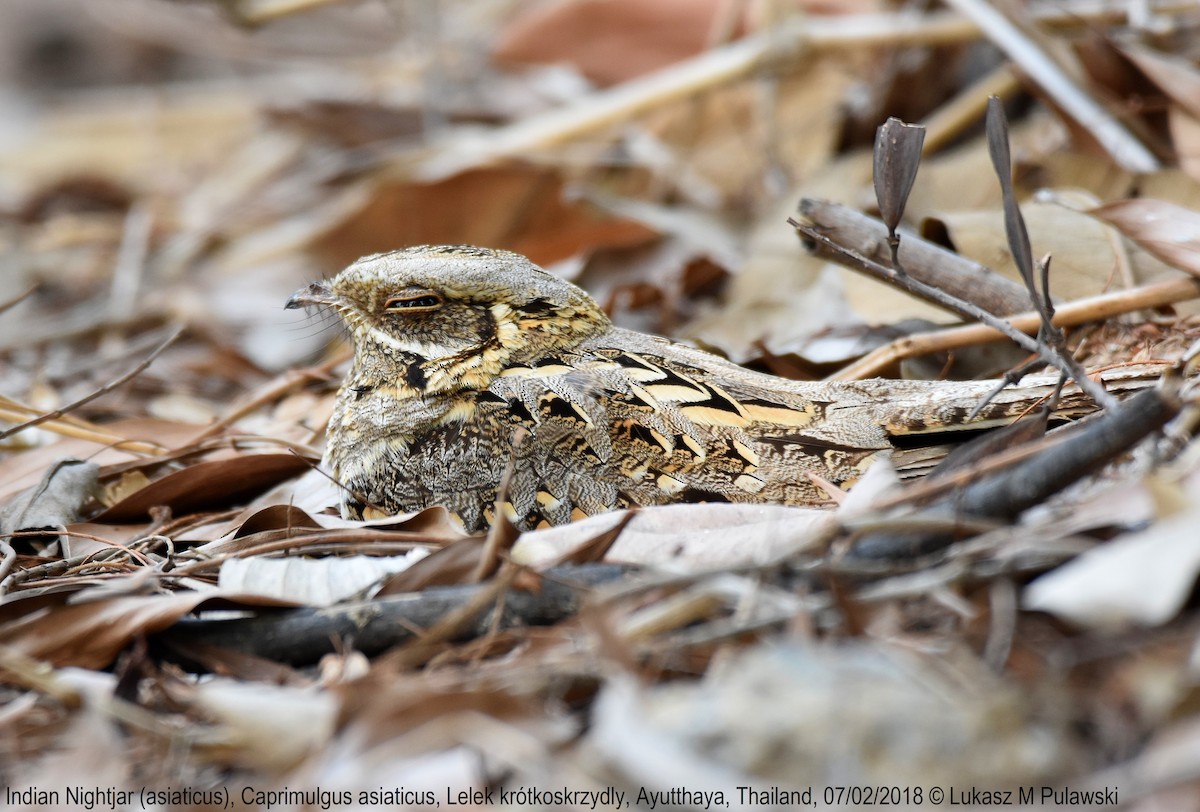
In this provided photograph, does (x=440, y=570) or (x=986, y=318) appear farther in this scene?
(x=986, y=318)

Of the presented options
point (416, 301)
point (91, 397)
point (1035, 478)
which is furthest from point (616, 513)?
point (91, 397)

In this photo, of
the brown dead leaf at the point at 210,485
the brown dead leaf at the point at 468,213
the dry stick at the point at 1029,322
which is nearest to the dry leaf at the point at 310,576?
the brown dead leaf at the point at 210,485

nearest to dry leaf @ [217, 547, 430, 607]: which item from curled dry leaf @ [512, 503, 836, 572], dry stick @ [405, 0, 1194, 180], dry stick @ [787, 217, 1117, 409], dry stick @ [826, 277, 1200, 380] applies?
curled dry leaf @ [512, 503, 836, 572]

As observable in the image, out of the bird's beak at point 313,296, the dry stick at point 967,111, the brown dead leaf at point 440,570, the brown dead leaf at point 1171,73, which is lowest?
the brown dead leaf at point 440,570

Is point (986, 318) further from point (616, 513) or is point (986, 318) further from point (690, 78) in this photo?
point (690, 78)

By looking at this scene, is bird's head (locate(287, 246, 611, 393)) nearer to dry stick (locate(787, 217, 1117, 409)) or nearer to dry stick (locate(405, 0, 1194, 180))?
dry stick (locate(787, 217, 1117, 409))

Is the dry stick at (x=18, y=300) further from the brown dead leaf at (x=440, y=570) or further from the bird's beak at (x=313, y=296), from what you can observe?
the brown dead leaf at (x=440, y=570)
